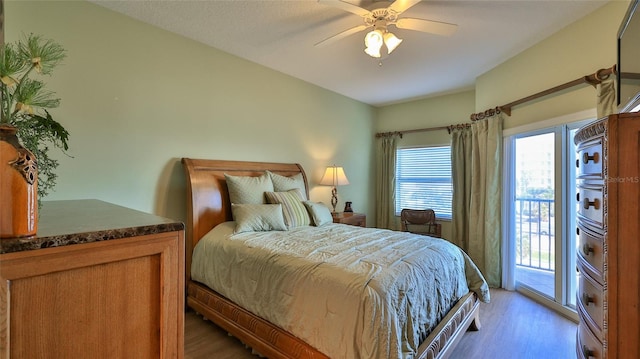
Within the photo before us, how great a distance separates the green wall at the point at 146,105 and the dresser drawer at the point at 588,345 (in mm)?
3083

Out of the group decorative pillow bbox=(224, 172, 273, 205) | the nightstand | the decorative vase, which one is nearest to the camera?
the decorative vase

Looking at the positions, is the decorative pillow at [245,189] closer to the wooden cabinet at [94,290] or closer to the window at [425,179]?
the wooden cabinet at [94,290]

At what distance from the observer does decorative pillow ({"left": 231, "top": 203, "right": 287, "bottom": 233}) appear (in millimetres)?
2590

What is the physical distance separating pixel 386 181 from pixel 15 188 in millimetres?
4823

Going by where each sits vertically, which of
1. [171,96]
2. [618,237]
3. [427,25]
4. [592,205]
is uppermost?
[427,25]

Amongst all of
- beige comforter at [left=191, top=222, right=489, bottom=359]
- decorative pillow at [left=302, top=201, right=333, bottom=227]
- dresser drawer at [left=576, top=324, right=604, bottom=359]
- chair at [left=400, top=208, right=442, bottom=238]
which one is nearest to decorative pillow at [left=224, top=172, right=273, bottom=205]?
beige comforter at [left=191, top=222, right=489, bottom=359]

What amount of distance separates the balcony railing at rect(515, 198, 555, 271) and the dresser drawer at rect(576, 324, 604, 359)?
6.17ft

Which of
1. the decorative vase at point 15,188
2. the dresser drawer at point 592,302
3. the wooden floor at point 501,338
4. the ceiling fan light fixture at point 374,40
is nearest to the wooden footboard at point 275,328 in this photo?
the wooden floor at point 501,338

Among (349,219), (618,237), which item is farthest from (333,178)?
(618,237)

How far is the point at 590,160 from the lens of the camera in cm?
145

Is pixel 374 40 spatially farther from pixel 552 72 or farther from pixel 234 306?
pixel 234 306

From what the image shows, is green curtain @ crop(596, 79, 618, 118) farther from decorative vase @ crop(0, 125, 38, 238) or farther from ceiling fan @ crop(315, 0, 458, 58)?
decorative vase @ crop(0, 125, 38, 238)

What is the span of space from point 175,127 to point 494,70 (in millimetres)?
3710

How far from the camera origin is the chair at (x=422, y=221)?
431cm
